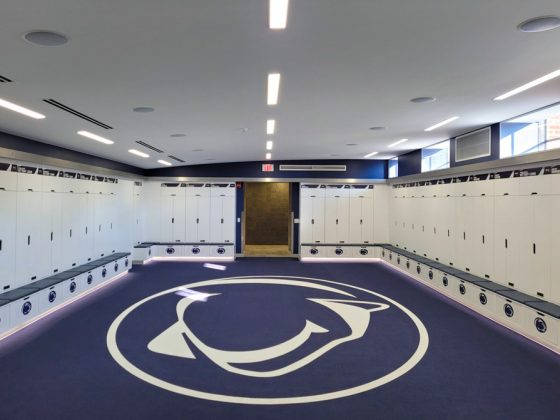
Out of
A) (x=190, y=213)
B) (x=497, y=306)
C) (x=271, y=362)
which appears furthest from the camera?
(x=190, y=213)

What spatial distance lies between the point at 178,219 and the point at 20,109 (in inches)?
306

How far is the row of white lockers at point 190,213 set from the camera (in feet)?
39.0

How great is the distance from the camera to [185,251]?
1182 centimetres

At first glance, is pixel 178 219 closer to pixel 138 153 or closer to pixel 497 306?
pixel 138 153

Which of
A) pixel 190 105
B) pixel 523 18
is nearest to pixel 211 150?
pixel 190 105

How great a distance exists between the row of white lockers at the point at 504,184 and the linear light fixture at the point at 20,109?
6.72 m

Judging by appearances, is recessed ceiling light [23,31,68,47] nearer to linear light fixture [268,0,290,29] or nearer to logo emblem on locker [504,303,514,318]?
linear light fixture [268,0,290,29]

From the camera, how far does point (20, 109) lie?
14.0 ft

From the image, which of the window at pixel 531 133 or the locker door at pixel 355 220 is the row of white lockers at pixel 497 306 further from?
the locker door at pixel 355 220

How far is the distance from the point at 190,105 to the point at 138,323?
10.9ft

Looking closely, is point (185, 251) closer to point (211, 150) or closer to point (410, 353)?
point (211, 150)

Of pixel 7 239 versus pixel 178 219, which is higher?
pixel 178 219

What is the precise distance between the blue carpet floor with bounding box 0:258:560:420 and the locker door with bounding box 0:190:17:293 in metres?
0.88

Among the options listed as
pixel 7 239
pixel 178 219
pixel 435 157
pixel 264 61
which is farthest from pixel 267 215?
pixel 264 61
